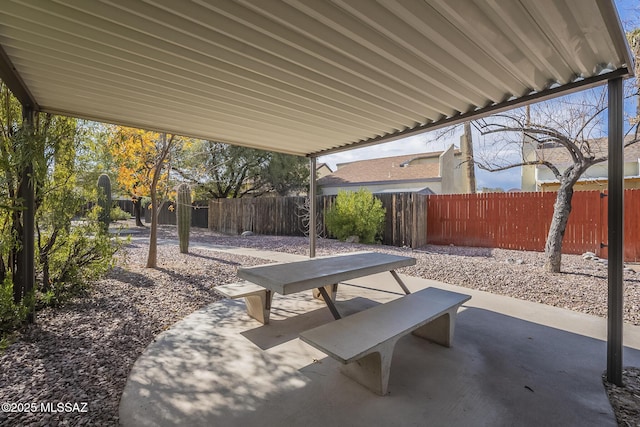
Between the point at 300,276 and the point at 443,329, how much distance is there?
1.48m

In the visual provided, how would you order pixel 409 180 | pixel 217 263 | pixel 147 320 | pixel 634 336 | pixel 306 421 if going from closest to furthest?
pixel 306 421 < pixel 634 336 < pixel 147 320 < pixel 217 263 < pixel 409 180

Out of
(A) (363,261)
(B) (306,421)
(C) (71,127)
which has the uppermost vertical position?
(C) (71,127)

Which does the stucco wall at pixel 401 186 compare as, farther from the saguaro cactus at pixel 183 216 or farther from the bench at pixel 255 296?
the bench at pixel 255 296

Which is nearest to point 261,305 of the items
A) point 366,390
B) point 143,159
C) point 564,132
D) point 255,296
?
→ point 255,296

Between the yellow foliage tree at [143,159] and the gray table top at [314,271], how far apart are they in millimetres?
3531

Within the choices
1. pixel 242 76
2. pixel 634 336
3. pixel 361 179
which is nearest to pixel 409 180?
pixel 361 179

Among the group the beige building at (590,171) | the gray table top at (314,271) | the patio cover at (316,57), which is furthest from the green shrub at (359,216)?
the patio cover at (316,57)

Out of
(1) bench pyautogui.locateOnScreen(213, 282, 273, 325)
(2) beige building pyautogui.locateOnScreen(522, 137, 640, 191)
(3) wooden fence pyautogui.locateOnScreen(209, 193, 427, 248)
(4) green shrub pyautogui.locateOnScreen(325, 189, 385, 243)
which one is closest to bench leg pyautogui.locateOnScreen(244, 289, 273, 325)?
(1) bench pyautogui.locateOnScreen(213, 282, 273, 325)

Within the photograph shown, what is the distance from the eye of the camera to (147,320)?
3387mm

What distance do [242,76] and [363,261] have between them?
2.53 m

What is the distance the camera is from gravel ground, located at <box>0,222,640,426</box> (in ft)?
6.63

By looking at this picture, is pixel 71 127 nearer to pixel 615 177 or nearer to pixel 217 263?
pixel 217 263

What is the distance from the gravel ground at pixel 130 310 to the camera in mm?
2021

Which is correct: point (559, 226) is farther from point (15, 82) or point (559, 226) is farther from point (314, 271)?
point (15, 82)
